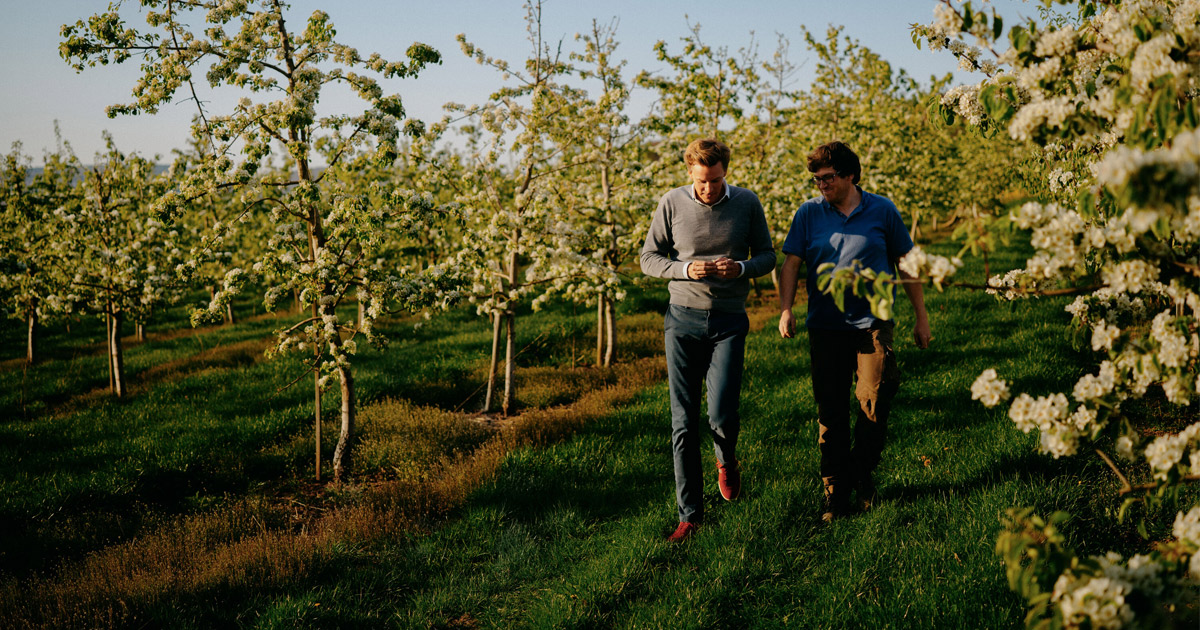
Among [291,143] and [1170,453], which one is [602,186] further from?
[1170,453]

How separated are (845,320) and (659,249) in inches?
55.9

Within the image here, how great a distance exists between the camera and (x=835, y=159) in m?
4.63

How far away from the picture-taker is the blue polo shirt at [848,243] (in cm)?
467

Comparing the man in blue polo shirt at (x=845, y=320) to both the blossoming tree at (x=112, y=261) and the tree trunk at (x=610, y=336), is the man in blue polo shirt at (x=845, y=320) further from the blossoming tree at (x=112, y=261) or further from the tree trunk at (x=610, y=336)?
the blossoming tree at (x=112, y=261)

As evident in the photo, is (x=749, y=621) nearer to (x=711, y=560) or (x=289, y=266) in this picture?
(x=711, y=560)

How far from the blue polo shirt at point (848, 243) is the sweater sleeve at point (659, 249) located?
0.85 metres

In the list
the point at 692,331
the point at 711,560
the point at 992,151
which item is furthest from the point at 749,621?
the point at 992,151

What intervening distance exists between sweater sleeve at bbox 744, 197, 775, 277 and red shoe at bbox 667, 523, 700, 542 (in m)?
1.87

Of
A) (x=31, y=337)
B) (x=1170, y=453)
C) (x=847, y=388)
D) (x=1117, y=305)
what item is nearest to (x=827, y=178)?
(x=847, y=388)

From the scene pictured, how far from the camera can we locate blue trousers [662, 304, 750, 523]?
4.80 metres

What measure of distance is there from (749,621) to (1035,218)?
2.83m

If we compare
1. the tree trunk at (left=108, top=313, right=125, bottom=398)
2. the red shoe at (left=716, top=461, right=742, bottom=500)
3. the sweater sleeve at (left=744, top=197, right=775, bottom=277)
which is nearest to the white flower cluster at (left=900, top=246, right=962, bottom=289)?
the sweater sleeve at (left=744, top=197, right=775, bottom=277)

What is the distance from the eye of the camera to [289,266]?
21.7 ft

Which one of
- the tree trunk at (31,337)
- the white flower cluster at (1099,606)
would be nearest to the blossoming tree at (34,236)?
the tree trunk at (31,337)
